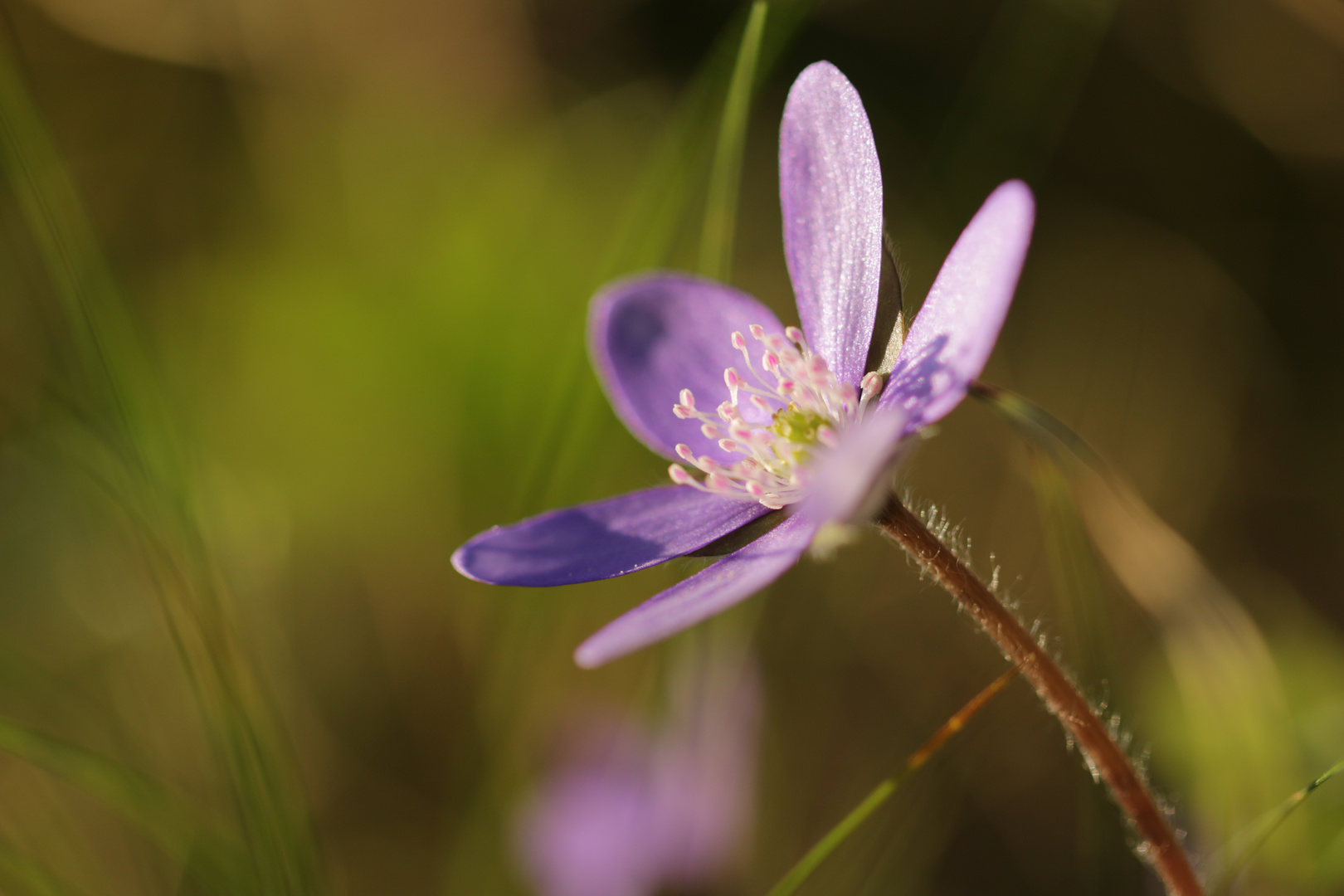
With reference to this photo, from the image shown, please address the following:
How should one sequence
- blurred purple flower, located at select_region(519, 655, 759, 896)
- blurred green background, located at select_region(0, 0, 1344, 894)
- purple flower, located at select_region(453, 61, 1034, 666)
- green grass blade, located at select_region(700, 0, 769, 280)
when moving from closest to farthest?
purple flower, located at select_region(453, 61, 1034, 666)
green grass blade, located at select_region(700, 0, 769, 280)
blurred purple flower, located at select_region(519, 655, 759, 896)
blurred green background, located at select_region(0, 0, 1344, 894)

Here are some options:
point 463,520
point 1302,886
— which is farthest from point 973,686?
point 463,520

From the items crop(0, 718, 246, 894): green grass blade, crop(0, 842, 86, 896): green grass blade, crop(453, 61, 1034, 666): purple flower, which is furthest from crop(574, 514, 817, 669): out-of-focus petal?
crop(0, 842, 86, 896): green grass blade

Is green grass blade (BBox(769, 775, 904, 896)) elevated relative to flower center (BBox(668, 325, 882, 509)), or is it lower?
lower

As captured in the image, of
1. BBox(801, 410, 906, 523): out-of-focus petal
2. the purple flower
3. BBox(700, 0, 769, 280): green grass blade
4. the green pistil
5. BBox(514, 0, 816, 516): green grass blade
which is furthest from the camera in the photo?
BBox(514, 0, 816, 516): green grass blade

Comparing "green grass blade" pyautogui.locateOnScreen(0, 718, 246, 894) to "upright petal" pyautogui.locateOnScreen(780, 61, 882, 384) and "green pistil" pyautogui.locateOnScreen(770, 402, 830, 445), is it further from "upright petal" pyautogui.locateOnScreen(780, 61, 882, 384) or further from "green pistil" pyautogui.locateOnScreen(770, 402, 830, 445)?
"upright petal" pyautogui.locateOnScreen(780, 61, 882, 384)

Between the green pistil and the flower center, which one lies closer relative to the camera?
the flower center

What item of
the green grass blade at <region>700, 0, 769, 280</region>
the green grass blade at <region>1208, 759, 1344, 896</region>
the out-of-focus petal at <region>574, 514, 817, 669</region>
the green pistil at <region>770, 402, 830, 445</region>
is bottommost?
the green grass blade at <region>1208, 759, 1344, 896</region>

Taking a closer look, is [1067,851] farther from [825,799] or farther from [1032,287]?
[1032,287]
